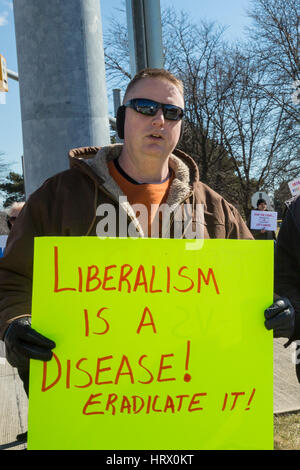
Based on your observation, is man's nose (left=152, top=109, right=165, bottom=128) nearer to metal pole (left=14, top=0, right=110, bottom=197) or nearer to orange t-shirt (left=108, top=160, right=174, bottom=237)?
orange t-shirt (left=108, top=160, right=174, bottom=237)

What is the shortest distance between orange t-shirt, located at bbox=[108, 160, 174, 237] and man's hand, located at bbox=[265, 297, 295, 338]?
57 cm

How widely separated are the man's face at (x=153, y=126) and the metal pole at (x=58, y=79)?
608 mm

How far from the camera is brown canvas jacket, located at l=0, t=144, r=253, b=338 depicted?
5.93ft

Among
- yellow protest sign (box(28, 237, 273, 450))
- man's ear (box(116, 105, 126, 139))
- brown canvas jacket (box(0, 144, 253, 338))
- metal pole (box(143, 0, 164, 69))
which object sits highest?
metal pole (box(143, 0, 164, 69))

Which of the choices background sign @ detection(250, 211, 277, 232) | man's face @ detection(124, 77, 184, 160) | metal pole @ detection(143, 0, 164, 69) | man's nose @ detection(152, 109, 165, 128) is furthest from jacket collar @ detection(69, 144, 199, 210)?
background sign @ detection(250, 211, 277, 232)

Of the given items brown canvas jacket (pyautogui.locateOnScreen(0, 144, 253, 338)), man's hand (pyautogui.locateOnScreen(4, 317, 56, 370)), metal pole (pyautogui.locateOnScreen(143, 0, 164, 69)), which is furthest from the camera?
metal pole (pyautogui.locateOnScreen(143, 0, 164, 69))

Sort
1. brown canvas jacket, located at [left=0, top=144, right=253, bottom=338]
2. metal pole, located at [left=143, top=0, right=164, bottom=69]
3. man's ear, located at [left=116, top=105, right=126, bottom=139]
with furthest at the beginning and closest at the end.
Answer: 1. metal pole, located at [left=143, top=0, right=164, bottom=69]
2. man's ear, located at [left=116, top=105, right=126, bottom=139]
3. brown canvas jacket, located at [left=0, top=144, right=253, bottom=338]

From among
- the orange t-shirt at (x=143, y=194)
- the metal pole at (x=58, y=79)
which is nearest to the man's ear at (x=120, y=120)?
the orange t-shirt at (x=143, y=194)

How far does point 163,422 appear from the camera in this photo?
64.9 inches

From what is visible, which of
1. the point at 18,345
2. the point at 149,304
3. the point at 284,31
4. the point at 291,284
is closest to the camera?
the point at 18,345

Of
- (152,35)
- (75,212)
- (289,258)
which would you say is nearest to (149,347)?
(75,212)
